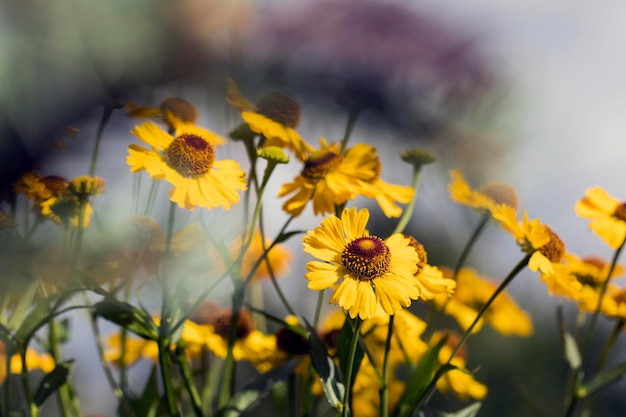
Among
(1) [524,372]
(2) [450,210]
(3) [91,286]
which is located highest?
(3) [91,286]

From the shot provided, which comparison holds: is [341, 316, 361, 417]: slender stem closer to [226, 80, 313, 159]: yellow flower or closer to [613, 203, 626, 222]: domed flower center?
[226, 80, 313, 159]: yellow flower

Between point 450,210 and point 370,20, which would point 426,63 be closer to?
point 370,20

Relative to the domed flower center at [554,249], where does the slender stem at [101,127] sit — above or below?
above

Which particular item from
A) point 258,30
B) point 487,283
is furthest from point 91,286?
point 487,283

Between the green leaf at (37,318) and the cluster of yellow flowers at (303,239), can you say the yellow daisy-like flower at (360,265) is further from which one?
the green leaf at (37,318)

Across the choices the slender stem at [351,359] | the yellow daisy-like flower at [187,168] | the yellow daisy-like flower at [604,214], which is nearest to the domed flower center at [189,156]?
the yellow daisy-like flower at [187,168]

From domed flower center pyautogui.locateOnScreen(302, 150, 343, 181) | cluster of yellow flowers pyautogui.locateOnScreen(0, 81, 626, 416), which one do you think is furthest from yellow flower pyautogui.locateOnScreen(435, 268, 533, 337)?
domed flower center pyautogui.locateOnScreen(302, 150, 343, 181)
